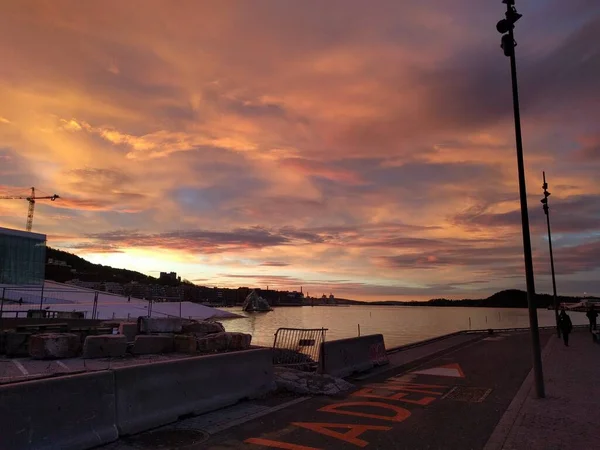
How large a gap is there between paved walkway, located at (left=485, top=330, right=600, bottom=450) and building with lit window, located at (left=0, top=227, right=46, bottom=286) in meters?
65.9

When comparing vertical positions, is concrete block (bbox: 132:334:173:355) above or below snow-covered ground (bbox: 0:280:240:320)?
below

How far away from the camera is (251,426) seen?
25.0ft

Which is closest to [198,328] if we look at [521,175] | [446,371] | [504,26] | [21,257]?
[446,371]

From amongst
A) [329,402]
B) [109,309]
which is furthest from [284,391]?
[109,309]

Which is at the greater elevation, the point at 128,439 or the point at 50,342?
the point at 50,342

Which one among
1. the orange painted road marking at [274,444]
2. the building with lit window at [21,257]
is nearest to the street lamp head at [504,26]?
the orange painted road marking at [274,444]

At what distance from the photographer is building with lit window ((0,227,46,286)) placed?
2382 inches

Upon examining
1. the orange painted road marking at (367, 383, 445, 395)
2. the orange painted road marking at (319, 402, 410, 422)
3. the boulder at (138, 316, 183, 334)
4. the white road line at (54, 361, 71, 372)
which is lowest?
the orange painted road marking at (367, 383, 445, 395)

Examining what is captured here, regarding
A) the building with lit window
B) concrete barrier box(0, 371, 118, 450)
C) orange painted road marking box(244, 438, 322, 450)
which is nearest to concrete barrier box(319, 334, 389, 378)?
orange painted road marking box(244, 438, 322, 450)

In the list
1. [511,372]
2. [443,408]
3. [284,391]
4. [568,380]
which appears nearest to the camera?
[443,408]

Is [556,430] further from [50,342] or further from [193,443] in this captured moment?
[50,342]

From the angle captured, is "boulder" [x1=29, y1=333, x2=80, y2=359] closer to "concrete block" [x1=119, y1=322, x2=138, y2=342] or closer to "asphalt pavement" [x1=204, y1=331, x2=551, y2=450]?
"concrete block" [x1=119, y1=322, x2=138, y2=342]

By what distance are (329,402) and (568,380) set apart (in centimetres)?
707

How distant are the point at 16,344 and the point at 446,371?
1349cm
